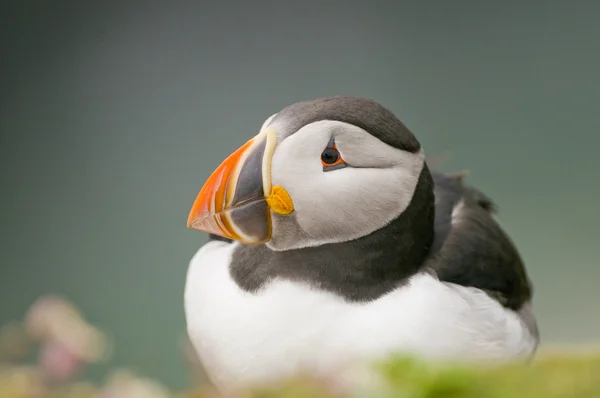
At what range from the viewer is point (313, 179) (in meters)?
1.30

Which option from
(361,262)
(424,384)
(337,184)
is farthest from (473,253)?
(424,384)

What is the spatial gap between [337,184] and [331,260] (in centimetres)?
16

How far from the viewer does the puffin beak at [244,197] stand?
1.29 m

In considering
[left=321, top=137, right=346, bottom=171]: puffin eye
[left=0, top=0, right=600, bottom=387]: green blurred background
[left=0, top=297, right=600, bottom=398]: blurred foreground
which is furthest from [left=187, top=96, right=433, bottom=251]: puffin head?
[left=0, top=0, right=600, bottom=387]: green blurred background

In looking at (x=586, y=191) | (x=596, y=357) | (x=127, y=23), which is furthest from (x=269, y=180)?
(x=586, y=191)

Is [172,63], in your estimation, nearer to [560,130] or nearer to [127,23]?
[127,23]

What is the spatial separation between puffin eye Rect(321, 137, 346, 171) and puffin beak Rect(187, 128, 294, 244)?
9 cm

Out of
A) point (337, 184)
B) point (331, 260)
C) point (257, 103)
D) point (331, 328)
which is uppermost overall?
point (257, 103)

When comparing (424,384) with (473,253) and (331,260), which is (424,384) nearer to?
(331,260)

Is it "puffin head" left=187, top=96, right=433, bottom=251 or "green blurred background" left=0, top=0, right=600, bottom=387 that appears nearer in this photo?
"puffin head" left=187, top=96, right=433, bottom=251

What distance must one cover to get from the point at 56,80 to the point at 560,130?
7.34 feet

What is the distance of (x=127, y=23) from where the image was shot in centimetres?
325

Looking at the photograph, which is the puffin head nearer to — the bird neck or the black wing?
the bird neck

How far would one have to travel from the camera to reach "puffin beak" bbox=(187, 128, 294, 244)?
50.9 inches
